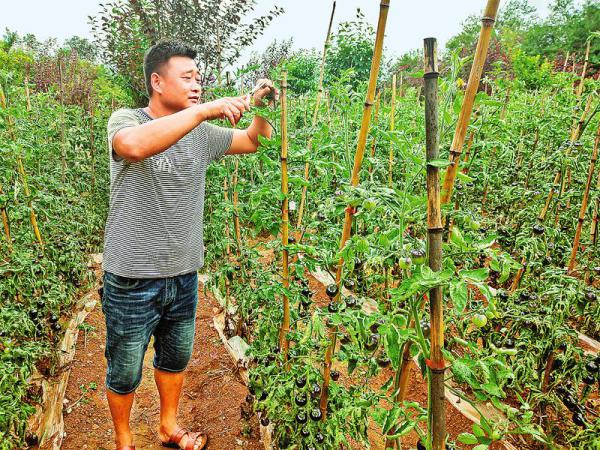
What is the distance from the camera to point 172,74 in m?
1.76

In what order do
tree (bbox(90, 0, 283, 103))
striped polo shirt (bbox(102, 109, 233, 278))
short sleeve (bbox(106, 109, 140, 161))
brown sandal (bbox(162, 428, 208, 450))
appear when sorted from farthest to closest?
tree (bbox(90, 0, 283, 103)) → brown sandal (bbox(162, 428, 208, 450)) → striped polo shirt (bbox(102, 109, 233, 278)) → short sleeve (bbox(106, 109, 140, 161))

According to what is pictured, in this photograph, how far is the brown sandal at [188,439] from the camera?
7.09ft

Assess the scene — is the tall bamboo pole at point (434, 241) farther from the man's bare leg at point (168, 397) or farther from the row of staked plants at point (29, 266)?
the row of staked plants at point (29, 266)

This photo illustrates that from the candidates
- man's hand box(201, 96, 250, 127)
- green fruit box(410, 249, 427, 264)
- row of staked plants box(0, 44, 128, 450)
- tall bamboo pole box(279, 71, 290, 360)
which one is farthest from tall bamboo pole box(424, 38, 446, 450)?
row of staked plants box(0, 44, 128, 450)

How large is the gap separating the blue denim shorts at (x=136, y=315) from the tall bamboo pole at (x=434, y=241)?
138cm

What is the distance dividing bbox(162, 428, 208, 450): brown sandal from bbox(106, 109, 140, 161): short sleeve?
5.13ft

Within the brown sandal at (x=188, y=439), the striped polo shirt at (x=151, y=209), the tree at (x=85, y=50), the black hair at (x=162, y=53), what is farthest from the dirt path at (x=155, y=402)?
the tree at (x=85, y=50)

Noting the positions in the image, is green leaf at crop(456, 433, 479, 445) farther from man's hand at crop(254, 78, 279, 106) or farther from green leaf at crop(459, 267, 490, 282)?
man's hand at crop(254, 78, 279, 106)

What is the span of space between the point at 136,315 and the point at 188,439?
860 mm

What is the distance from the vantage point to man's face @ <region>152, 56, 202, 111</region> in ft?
5.79

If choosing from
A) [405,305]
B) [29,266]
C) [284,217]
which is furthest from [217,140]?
[29,266]

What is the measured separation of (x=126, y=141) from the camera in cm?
150

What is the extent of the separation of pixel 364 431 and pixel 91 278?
3186 millimetres

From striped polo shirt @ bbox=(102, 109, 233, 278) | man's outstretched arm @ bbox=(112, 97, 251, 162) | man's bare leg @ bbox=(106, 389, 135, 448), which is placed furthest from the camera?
man's bare leg @ bbox=(106, 389, 135, 448)
